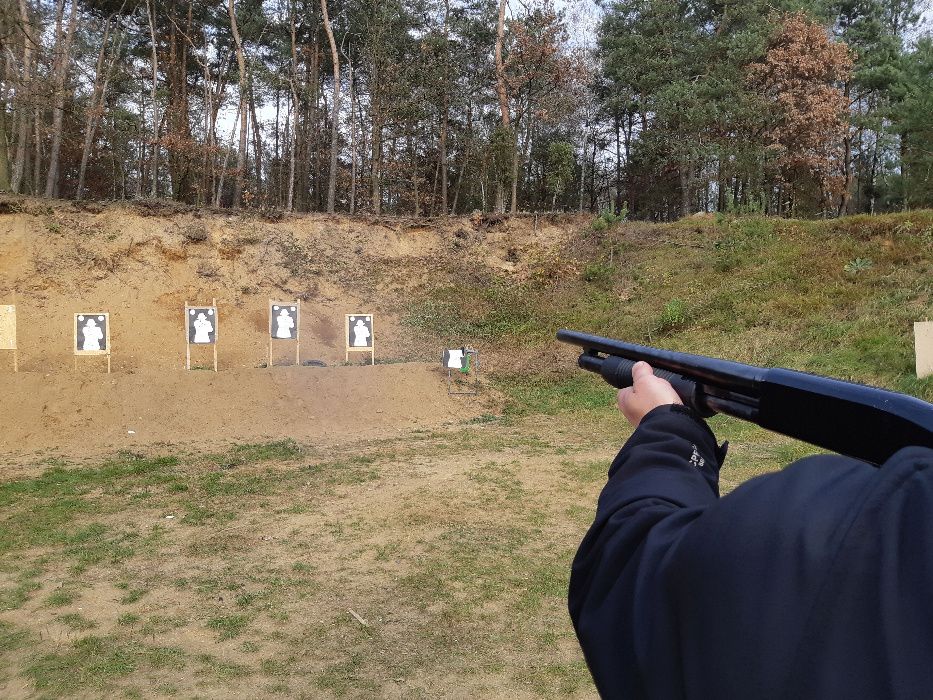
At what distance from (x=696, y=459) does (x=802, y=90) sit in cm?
2503

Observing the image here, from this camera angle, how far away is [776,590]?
590mm

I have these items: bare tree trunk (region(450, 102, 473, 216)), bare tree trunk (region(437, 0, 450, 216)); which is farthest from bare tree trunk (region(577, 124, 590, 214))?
bare tree trunk (region(437, 0, 450, 216))

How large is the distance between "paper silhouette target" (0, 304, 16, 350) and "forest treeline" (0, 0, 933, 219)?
9.79 m

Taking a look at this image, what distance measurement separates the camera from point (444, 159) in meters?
22.8

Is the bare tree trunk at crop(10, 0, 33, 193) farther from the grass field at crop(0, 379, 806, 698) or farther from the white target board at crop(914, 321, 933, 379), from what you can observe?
the white target board at crop(914, 321, 933, 379)

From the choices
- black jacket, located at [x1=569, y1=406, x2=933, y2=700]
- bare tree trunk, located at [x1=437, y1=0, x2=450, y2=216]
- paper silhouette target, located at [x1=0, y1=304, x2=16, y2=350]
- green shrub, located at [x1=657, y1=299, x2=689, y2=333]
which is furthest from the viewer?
bare tree trunk, located at [x1=437, y1=0, x2=450, y2=216]

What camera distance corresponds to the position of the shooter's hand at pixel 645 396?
1111 millimetres

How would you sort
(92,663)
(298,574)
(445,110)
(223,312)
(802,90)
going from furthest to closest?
(445,110)
(802,90)
(223,312)
(298,574)
(92,663)

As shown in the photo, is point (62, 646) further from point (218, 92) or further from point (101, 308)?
point (218, 92)

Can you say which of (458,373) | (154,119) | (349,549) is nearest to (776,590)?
(349,549)

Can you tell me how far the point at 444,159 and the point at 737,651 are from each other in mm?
23362

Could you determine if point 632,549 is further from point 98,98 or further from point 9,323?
point 98,98

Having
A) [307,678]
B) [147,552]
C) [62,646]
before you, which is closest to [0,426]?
[147,552]

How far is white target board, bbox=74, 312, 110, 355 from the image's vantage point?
10.6 m
